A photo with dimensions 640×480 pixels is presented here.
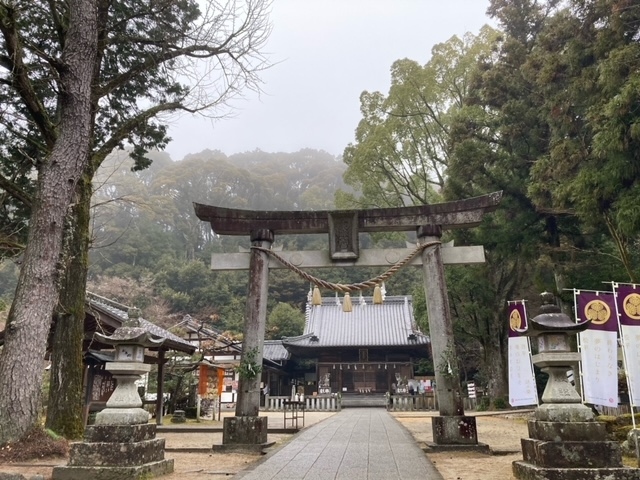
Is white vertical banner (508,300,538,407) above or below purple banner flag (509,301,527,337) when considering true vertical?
below

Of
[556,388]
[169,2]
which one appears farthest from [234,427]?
[169,2]

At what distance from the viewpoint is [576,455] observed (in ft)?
14.3

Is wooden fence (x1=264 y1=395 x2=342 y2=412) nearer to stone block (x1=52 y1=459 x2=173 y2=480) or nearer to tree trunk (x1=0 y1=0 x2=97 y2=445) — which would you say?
tree trunk (x1=0 y1=0 x2=97 y2=445)

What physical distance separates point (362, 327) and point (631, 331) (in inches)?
874

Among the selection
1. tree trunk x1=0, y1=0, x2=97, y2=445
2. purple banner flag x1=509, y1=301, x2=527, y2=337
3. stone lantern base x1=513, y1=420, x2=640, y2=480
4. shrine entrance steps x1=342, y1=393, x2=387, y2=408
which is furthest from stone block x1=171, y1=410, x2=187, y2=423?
stone lantern base x1=513, y1=420, x2=640, y2=480

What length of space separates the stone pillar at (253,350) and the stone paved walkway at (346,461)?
642mm

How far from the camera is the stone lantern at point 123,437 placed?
15.8ft

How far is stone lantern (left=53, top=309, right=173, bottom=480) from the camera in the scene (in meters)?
4.81

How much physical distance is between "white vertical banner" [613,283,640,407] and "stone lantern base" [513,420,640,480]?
117 inches

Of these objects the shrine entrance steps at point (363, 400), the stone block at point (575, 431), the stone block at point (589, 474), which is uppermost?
the stone block at point (575, 431)

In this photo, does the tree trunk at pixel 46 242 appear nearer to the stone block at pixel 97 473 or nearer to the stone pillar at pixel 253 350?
the stone block at pixel 97 473

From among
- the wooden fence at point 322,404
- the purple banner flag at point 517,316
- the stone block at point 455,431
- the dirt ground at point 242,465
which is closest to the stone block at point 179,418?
the wooden fence at point 322,404

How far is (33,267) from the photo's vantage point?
6344 mm

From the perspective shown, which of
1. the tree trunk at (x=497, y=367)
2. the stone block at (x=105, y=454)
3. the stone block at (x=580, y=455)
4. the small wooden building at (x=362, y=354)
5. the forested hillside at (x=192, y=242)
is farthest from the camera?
the forested hillside at (x=192, y=242)
